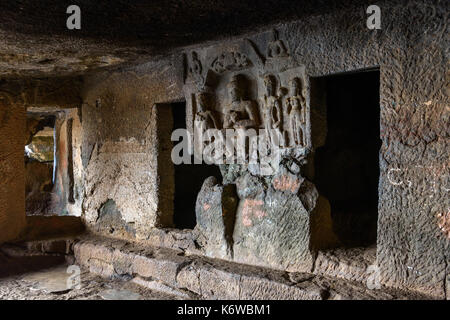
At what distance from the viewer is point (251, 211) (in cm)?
339

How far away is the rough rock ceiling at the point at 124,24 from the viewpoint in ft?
8.59

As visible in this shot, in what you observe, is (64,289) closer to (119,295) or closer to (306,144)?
(119,295)

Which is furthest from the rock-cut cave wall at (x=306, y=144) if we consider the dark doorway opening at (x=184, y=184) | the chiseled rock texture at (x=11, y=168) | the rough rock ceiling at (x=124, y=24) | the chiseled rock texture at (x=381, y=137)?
the chiseled rock texture at (x=11, y=168)

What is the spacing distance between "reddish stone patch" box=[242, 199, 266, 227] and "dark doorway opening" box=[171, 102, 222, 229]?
1.88 metres

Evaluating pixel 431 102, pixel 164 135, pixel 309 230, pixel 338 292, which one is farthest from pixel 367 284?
pixel 164 135

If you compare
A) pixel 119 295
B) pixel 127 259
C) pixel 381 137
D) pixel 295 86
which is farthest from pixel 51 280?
pixel 381 137

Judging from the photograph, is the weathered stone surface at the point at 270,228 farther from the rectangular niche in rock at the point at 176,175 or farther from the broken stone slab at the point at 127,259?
the rectangular niche in rock at the point at 176,175

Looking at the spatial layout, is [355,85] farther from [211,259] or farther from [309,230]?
[211,259]

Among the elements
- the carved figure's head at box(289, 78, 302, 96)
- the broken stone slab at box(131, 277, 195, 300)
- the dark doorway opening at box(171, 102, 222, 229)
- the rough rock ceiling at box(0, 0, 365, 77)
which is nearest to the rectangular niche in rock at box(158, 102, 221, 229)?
the dark doorway opening at box(171, 102, 222, 229)

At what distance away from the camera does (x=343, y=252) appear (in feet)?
10.1

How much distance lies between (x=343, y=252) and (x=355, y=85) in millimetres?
2230

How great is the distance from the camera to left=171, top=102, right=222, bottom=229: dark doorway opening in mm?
5207

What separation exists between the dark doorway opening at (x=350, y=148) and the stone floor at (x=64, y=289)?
76.3 inches

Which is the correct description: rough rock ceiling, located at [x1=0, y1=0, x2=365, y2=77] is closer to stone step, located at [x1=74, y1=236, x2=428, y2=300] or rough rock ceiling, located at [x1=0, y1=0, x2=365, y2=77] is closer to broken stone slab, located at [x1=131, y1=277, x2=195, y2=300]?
stone step, located at [x1=74, y1=236, x2=428, y2=300]
